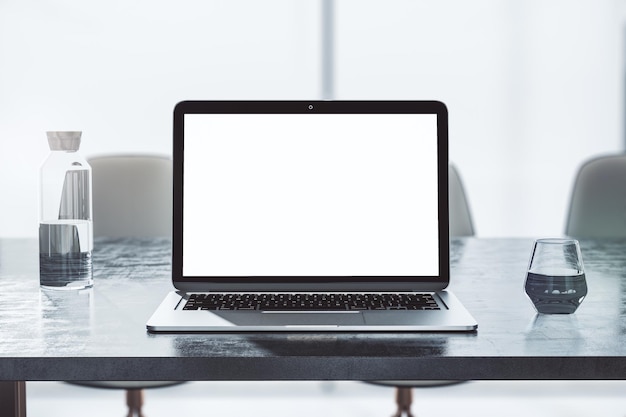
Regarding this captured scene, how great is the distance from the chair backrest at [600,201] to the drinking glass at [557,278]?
1.35m

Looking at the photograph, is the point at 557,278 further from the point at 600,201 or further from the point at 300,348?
the point at 600,201

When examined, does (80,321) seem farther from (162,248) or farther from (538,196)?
(538,196)

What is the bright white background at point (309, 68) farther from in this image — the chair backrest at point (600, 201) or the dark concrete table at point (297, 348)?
the dark concrete table at point (297, 348)

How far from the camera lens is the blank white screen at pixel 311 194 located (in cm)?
118

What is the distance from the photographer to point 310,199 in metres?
1.21

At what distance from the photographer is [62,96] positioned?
11.5ft

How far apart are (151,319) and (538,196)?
2856mm

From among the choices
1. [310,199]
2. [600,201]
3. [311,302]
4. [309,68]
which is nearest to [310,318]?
[311,302]

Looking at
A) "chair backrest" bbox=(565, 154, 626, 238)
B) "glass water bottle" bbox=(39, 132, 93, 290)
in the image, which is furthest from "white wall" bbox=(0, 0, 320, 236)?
"glass water bottle" bbox=(39, 132, 93, 290)

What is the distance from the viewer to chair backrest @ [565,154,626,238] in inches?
93.8

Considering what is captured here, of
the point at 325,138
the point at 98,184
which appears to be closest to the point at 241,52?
the point at 98,184

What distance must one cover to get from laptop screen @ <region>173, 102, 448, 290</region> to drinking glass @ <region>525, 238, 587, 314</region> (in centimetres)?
14

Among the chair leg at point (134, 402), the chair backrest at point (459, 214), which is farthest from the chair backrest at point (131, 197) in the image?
the chair backrest at point (459, 214)

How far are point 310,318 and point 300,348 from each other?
0.12 metres
